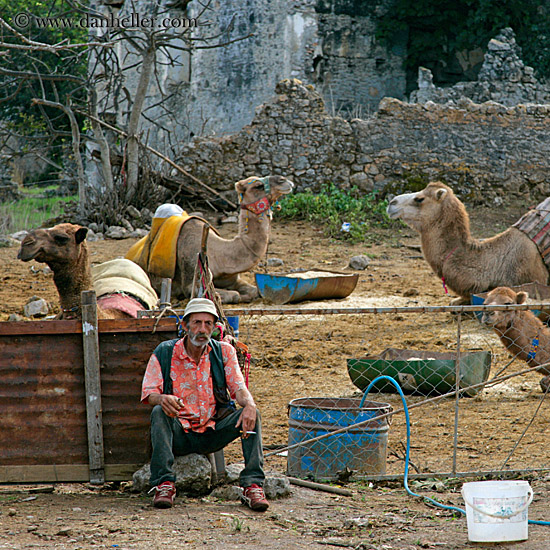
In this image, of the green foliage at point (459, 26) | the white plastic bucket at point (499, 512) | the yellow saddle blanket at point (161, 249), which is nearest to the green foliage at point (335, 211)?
the yellow saddle blanket at point (161, 249)

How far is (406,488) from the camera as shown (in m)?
4.68

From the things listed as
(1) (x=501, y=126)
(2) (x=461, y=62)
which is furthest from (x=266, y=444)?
(2) (x=461, y=62)

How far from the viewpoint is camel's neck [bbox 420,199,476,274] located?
10.1 meters

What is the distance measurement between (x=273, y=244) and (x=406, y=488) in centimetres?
927

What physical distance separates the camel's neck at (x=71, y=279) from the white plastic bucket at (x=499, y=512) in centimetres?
331

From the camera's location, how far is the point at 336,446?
5047 mm

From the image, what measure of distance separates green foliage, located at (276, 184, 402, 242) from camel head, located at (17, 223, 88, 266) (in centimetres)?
892

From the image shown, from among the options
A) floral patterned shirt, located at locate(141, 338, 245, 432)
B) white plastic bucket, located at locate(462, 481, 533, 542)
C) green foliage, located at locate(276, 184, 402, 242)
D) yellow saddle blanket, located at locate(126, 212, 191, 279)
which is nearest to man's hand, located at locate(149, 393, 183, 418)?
floral patterned shirt, located at locate(141, 338, 245, 432)

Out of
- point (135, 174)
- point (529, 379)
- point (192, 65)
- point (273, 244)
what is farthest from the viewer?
point (192, 65)

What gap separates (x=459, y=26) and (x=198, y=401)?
21.7m

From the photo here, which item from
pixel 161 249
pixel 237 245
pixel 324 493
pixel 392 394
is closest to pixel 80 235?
pixel 324 493

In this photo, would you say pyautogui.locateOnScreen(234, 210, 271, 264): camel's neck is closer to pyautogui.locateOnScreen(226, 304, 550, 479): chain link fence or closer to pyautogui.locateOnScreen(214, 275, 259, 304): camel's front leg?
pyautogui.locateOnScreen(214, 275, 259, 304): camel's front leg

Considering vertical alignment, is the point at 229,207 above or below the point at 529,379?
above

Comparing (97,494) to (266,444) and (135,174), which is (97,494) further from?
(135,174)
